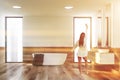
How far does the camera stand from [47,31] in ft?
32.6

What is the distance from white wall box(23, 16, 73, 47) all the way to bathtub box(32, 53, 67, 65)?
72 cm

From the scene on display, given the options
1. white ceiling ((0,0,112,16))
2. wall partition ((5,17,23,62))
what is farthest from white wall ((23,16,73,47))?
white ceiling ((0,0,112,16))

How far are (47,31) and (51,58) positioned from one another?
1284 mm

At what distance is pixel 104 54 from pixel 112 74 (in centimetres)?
64

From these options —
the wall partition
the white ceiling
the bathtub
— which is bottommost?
the bathtub

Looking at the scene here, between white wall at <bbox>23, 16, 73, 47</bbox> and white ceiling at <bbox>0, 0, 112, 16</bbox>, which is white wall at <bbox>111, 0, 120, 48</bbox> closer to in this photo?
white ceiling at <bbox>0, 0, 112, 16</bbox>

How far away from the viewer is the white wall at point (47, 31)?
9.89 m

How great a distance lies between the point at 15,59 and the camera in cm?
997

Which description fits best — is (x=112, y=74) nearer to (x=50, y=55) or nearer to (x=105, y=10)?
(x=105, y=10)

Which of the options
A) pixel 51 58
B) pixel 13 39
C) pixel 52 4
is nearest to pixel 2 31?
pixel 13 39

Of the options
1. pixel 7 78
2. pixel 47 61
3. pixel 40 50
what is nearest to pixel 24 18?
pixel 40 50

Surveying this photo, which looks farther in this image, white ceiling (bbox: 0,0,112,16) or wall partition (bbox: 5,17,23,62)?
wall partition (bbox: 5,17,23,62)

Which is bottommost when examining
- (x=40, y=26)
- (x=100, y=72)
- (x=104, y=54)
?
(x=100, y=72)

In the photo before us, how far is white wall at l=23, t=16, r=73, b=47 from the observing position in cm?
989
